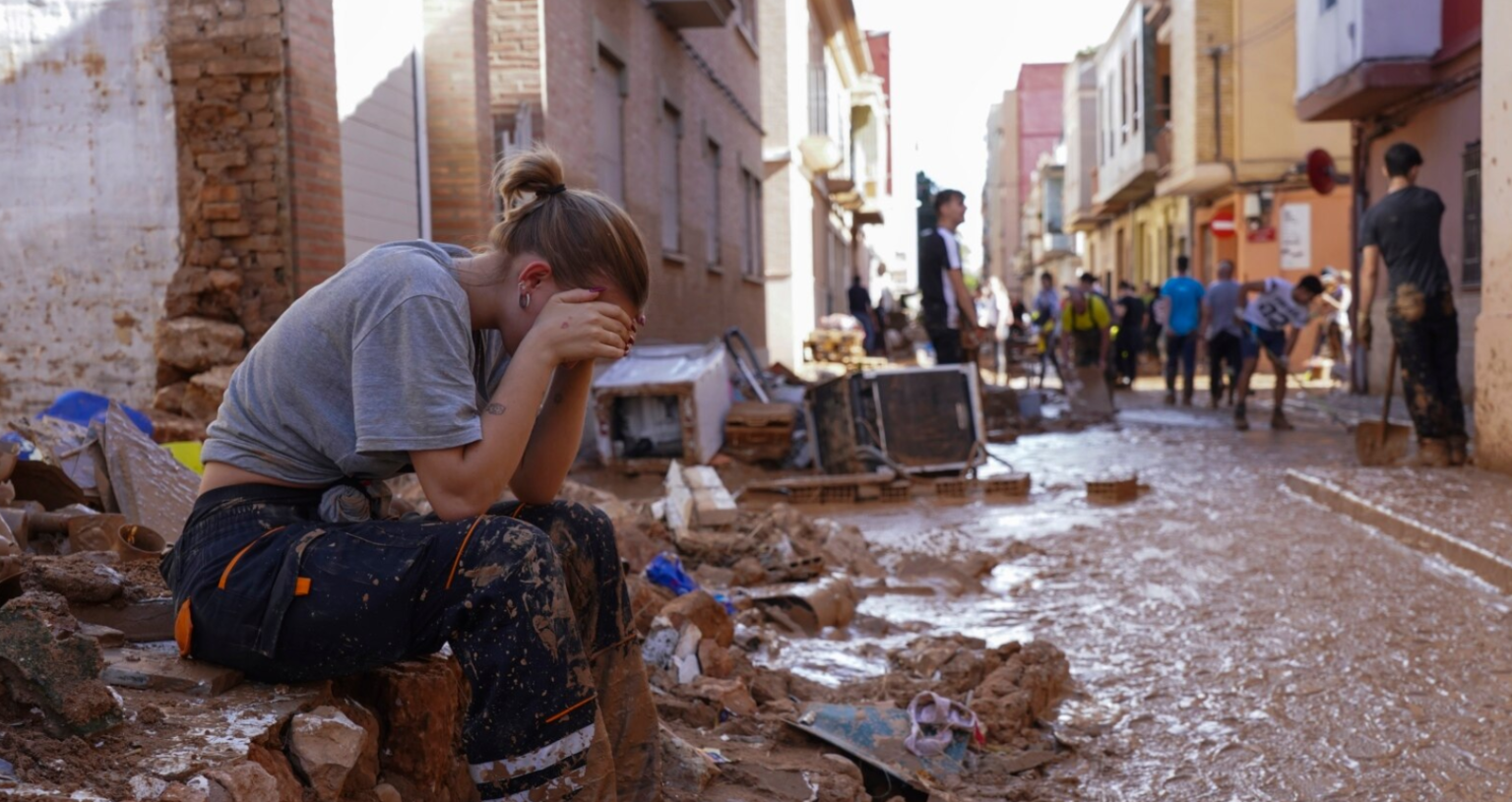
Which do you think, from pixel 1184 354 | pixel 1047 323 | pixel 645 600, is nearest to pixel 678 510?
pixel 645 600

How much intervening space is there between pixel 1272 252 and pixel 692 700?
2491 centimetres

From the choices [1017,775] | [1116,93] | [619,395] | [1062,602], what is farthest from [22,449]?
[1116,93]

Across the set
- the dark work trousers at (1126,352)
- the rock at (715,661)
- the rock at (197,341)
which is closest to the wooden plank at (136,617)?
the rock at (715,661)

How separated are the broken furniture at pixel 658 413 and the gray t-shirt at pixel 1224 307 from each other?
6450 mm

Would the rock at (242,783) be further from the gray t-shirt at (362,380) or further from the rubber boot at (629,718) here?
the rubber boot at (629,718)

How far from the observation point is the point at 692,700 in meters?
3.70

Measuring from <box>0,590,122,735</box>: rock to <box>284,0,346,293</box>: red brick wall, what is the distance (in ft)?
17.7

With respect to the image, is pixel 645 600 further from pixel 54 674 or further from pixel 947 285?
pixel 947 285

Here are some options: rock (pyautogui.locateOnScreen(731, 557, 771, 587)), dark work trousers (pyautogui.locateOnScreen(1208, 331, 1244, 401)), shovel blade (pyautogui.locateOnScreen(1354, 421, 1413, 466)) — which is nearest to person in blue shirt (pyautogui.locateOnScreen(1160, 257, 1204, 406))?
dark work trousers (pyautogui.locateOnScreen(1208, 331, 1244, 401))

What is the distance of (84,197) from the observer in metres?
7.42

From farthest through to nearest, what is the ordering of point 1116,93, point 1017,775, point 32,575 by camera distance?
point 1116,93
point 1017,775
point 32,575

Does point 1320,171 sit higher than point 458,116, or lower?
higher

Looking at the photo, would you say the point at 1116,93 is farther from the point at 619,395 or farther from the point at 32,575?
the point at 32,575

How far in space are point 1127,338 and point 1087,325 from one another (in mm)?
2492
